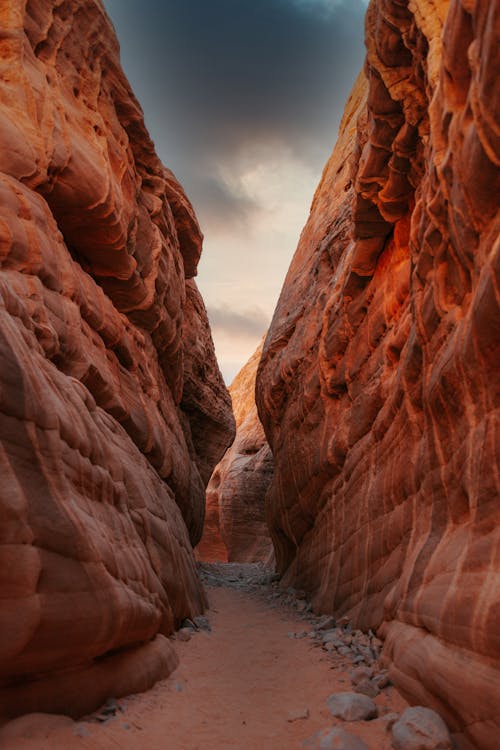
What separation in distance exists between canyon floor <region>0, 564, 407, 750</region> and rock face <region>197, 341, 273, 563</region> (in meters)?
22.9

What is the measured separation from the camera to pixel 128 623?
211 inches

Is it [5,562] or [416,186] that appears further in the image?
[416,186]

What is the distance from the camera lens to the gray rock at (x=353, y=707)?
480cm

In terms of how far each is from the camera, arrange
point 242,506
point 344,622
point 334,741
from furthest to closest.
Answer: point 242,506 → point 344,622 → point 334,741

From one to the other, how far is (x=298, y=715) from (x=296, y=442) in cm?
1105

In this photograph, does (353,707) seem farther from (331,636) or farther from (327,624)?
(327,624)

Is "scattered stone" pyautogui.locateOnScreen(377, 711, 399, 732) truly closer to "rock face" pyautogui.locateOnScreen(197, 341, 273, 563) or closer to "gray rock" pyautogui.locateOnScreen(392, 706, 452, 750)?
"gray rock" pyautogui.locateOnScreen(392, 706, 452, 750)

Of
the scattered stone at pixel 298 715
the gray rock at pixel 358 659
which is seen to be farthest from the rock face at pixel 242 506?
the scattered stone at pixel 298 715

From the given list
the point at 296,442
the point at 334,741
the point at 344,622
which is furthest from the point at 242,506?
the point at 334,741

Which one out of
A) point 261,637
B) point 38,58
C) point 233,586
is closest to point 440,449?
point 261,637

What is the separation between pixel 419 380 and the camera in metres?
7.41

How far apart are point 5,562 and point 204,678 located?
12.5 ft

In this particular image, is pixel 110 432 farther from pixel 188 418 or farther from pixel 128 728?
pixel 188 418

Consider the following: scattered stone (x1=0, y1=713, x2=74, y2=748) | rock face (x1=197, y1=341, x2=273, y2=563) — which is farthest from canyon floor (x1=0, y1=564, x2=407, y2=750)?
rock face (x1=197, y1=341, x2=273, y2=563)
